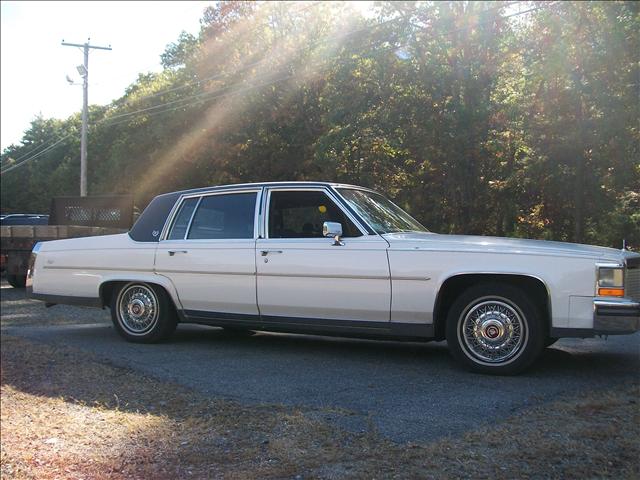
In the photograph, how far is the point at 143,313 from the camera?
7.02 meters

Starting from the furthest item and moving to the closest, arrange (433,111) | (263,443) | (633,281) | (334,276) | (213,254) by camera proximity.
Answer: (433,111), (213,254), (334,276), (633,281), (263,443)

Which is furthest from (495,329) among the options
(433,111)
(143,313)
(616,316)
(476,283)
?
(433,111)

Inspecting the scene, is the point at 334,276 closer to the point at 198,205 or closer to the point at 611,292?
the point at 198,205

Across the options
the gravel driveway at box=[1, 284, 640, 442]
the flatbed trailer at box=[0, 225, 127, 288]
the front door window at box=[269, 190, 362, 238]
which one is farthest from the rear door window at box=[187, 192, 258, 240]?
the flatbed trailer at box=[0, 225, 127, 288]

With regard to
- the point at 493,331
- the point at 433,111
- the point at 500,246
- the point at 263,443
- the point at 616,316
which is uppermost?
the point at 433,111

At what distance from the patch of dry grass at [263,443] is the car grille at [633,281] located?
70cm

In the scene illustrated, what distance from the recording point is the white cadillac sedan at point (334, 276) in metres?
5.00

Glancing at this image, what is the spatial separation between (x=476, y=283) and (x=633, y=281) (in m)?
1.20

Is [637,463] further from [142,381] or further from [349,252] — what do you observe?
[142,381]

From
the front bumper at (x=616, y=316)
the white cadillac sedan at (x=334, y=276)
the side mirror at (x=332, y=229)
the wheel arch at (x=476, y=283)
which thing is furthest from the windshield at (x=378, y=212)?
the front bumper at (x=616, y=316)

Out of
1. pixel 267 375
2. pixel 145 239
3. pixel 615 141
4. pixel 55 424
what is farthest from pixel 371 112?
pixel 55 424

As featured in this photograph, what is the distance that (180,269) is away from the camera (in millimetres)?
6648

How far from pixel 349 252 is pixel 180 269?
1962 millimetres

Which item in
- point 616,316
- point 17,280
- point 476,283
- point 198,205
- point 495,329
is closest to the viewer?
point 616,316
